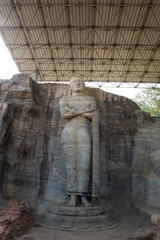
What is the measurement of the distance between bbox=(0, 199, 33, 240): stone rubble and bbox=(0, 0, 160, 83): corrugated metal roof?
37.5ft

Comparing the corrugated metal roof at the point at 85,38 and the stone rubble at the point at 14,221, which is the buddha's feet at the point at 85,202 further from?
the corrugated metal roof at the point at 85,38

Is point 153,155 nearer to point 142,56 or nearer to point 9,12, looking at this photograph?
point 142,56

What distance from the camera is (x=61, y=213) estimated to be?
203 inches

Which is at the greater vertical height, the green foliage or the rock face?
the green foliage

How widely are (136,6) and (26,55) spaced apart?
880 cm

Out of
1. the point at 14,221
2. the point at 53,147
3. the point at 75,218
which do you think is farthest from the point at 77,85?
the point at 14,221

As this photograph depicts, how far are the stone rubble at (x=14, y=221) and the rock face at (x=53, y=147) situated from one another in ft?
2.66

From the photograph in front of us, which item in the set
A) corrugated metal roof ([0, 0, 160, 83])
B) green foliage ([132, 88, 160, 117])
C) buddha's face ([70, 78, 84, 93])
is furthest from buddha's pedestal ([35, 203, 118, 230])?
green foliage ([132, 88, 160, 117])

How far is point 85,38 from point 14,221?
13024 mm

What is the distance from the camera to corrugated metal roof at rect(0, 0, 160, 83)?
12102 mm

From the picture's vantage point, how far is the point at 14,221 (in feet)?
14.2

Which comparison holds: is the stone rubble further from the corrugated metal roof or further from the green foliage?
the green foliage

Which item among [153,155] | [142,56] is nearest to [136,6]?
[142,56]

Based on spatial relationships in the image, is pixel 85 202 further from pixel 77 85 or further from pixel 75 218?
pixel 77 85
